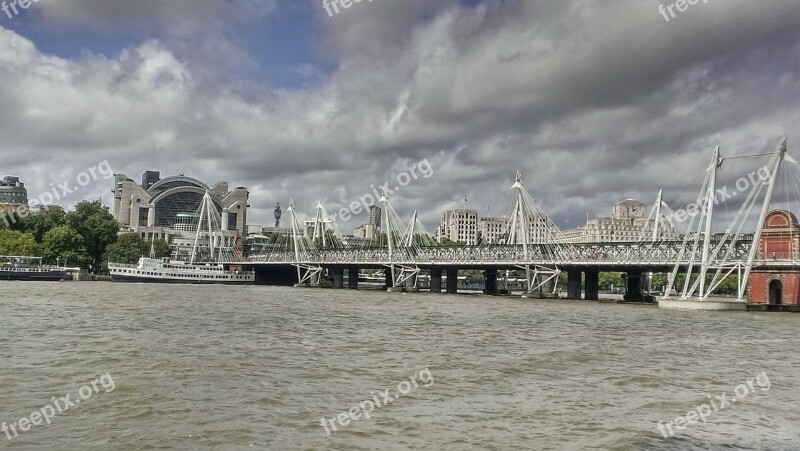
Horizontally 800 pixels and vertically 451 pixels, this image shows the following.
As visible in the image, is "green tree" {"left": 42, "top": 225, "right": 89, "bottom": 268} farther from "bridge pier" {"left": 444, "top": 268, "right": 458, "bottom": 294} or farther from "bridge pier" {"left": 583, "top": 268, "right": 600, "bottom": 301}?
"bridge pier" {"left": 583, "top": 268, "right": 600, "bottom": 301}

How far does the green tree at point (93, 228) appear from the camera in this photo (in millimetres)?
149500

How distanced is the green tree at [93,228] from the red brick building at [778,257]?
131126 mm

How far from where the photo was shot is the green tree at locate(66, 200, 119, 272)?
150 meters

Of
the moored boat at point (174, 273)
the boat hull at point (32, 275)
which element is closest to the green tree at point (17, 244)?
the moored boat at point (174, 273)

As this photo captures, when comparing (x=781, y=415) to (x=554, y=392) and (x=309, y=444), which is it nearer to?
(x=554, y=392)

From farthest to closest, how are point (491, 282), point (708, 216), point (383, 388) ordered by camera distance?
1. point (491, 282)
2. point (708, 216)
3. point (383, 388)

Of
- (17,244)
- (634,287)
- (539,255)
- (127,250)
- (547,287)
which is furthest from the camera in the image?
(127,250)

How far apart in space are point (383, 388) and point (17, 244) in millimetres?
136931

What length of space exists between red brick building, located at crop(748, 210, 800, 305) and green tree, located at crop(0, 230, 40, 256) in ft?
427

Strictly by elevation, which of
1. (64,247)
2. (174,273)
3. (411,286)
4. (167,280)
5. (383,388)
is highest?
(64,247)

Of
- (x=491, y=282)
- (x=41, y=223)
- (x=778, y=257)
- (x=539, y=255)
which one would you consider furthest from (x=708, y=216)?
(x=41, y=223)

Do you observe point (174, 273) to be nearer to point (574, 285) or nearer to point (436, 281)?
point (436, 281)

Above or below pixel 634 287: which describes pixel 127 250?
above

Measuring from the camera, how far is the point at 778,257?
72750 millimetres
